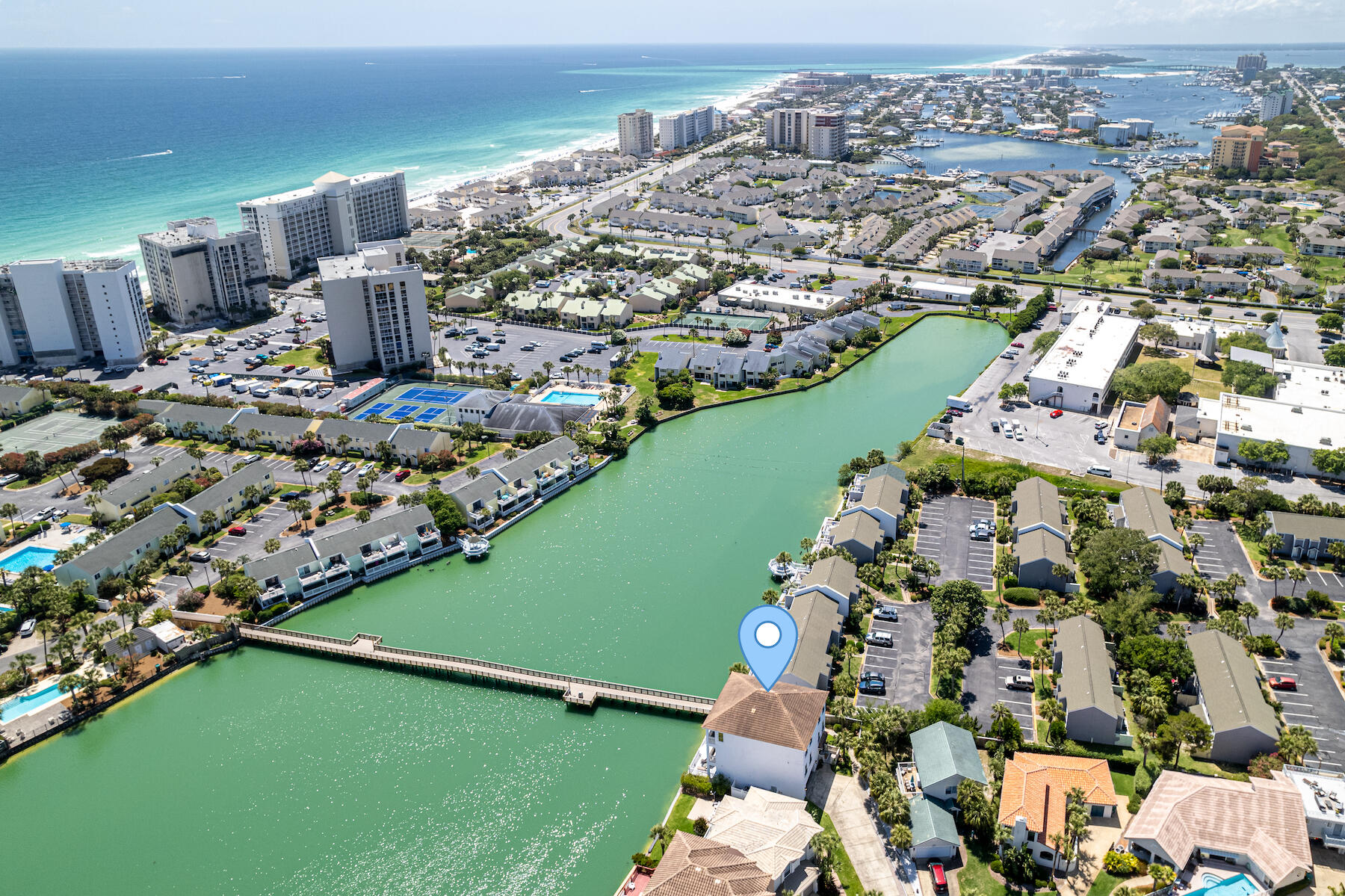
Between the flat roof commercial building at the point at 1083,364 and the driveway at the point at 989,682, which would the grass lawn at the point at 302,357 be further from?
the driveway at the point at 989,682

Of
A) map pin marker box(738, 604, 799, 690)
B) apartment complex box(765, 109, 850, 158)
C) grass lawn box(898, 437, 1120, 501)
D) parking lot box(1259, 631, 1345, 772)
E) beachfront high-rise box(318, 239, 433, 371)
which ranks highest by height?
apartment complex box(765, 109, 850, 158)

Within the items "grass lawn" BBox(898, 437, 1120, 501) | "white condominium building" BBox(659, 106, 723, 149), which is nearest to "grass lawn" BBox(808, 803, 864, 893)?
"grass lawn" BBox(898, 437, 1120, 501)

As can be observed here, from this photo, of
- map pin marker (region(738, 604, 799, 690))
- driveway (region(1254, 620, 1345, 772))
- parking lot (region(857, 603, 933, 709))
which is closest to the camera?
driveway (region(1254, 620, 1345, 772))

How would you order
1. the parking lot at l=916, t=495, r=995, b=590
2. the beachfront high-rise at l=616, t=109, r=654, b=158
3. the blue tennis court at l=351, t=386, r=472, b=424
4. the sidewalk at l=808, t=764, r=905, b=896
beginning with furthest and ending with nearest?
the beachfront high-rise at l=616, t=109, r=654, b=158 → the blue tennis court at l=351, t=386, r=472, b=424 → the parking lot at l=916, t=495, r=995, b=590 → the sidewalk at l=808, t=764, r=905, b=896

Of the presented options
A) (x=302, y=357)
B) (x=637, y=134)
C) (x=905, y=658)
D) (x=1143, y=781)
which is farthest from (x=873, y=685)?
(x=637, y=134)

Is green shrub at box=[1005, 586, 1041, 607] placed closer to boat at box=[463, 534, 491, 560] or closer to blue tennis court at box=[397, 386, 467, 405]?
boat at box=[463, 534, 491, 560]

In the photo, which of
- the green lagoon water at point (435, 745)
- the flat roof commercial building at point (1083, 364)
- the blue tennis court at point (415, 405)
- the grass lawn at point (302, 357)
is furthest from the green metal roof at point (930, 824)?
the grass lawn at point (302, 357)

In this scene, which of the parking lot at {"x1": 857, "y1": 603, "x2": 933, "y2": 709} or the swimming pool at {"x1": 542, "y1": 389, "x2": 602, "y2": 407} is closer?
the parking lot at {"x1": 857, "y1": 603, "x2": 933, "y2": 709}
